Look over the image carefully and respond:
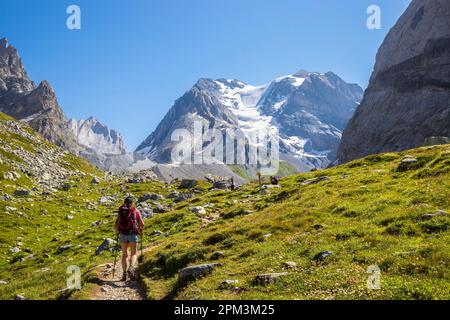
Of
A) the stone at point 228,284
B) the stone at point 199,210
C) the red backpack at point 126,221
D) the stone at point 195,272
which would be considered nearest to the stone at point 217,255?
the stone at point 195,272

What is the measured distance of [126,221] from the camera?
22.6 meters

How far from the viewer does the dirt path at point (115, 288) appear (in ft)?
63.8

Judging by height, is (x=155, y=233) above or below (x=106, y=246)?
above

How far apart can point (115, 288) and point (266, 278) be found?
926cm

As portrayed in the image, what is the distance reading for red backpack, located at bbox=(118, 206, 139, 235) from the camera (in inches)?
891

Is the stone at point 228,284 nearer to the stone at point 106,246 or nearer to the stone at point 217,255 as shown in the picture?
the stone at point 217,255

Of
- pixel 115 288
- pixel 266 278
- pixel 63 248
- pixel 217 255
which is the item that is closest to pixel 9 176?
pixel 63 248

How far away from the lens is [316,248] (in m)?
19.2

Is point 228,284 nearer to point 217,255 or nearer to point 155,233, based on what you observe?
point 217,255

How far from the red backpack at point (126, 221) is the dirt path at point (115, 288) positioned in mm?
2842

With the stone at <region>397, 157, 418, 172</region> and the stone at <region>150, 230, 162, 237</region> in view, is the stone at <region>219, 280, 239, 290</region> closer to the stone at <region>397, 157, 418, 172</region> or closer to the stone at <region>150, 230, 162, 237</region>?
the stone at <region>150, 230, 162, 237</region>

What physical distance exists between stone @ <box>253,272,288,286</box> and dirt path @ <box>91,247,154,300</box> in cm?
609
